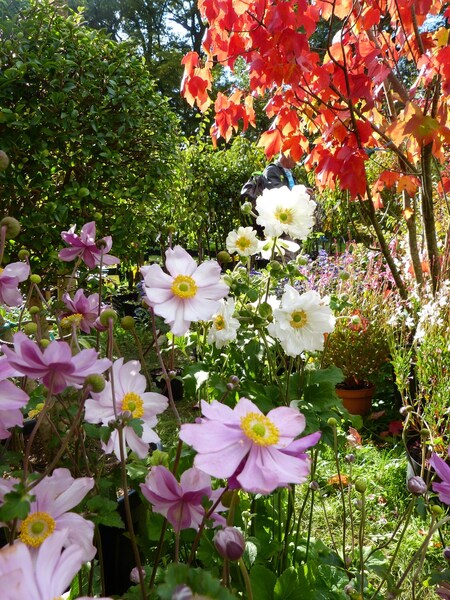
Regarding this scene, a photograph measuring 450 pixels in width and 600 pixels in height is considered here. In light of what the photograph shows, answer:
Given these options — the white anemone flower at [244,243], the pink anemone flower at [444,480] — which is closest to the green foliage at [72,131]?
the white anemone flower at [244,243]

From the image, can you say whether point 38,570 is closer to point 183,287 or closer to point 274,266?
point 183,287

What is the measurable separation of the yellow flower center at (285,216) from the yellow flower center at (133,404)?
648 mm

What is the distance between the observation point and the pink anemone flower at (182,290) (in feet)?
2.13

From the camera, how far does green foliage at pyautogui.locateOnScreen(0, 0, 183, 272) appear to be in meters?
2.50

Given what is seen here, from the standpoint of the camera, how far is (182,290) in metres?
0.66

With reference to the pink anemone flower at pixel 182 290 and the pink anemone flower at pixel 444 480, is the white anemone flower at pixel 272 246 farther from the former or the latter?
the pink anemone flower at pixel 444 480

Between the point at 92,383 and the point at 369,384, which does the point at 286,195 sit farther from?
the point at 369,384

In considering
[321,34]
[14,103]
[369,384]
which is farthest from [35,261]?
[321,34]

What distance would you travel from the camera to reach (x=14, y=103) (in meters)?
2.54

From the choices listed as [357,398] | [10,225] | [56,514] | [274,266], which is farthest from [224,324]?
[357,398]

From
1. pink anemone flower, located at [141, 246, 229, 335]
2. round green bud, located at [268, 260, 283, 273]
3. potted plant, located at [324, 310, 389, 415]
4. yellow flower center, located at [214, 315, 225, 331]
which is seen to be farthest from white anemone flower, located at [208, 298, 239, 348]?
potted plant, located at [324, 310, 389, 415]

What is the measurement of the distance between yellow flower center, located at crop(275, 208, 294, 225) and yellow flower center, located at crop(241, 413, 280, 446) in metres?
0.75

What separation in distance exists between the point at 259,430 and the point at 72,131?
2533 millimetres

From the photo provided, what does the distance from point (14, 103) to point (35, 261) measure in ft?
2.59
